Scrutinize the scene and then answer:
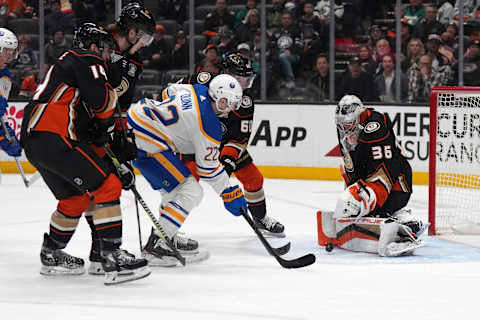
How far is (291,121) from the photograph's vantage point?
8.24 m

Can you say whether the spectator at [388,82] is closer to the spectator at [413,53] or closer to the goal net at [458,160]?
the spectator at [413,53]

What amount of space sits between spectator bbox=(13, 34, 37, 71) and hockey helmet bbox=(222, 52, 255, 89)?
505cm

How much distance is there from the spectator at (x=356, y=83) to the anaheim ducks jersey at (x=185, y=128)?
14.8 ft

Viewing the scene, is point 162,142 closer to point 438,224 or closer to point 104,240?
point 104,240

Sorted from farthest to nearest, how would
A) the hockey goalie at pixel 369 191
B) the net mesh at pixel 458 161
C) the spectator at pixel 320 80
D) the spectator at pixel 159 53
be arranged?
the spectator at pixel 159 53, the spectator at pixel 320 80, the net mesh at pixel 458 161, the hockey goalie at pixel 369 191

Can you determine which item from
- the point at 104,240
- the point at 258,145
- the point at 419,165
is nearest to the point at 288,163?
the point at 258,145

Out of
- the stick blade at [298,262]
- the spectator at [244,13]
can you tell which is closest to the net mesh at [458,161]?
the stick blade at [298,262]

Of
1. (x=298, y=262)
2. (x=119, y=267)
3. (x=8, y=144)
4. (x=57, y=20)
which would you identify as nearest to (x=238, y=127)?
(x=298, y=262)

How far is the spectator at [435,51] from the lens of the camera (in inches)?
332

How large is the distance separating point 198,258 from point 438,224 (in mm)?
1841

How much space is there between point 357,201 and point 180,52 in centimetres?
507

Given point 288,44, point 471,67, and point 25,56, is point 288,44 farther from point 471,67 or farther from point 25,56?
point 25,56

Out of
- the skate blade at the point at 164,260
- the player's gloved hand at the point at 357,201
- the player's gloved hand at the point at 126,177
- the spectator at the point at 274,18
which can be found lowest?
the skate blade at the point at 164,260

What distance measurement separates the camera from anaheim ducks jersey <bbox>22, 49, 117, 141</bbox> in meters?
3.50
